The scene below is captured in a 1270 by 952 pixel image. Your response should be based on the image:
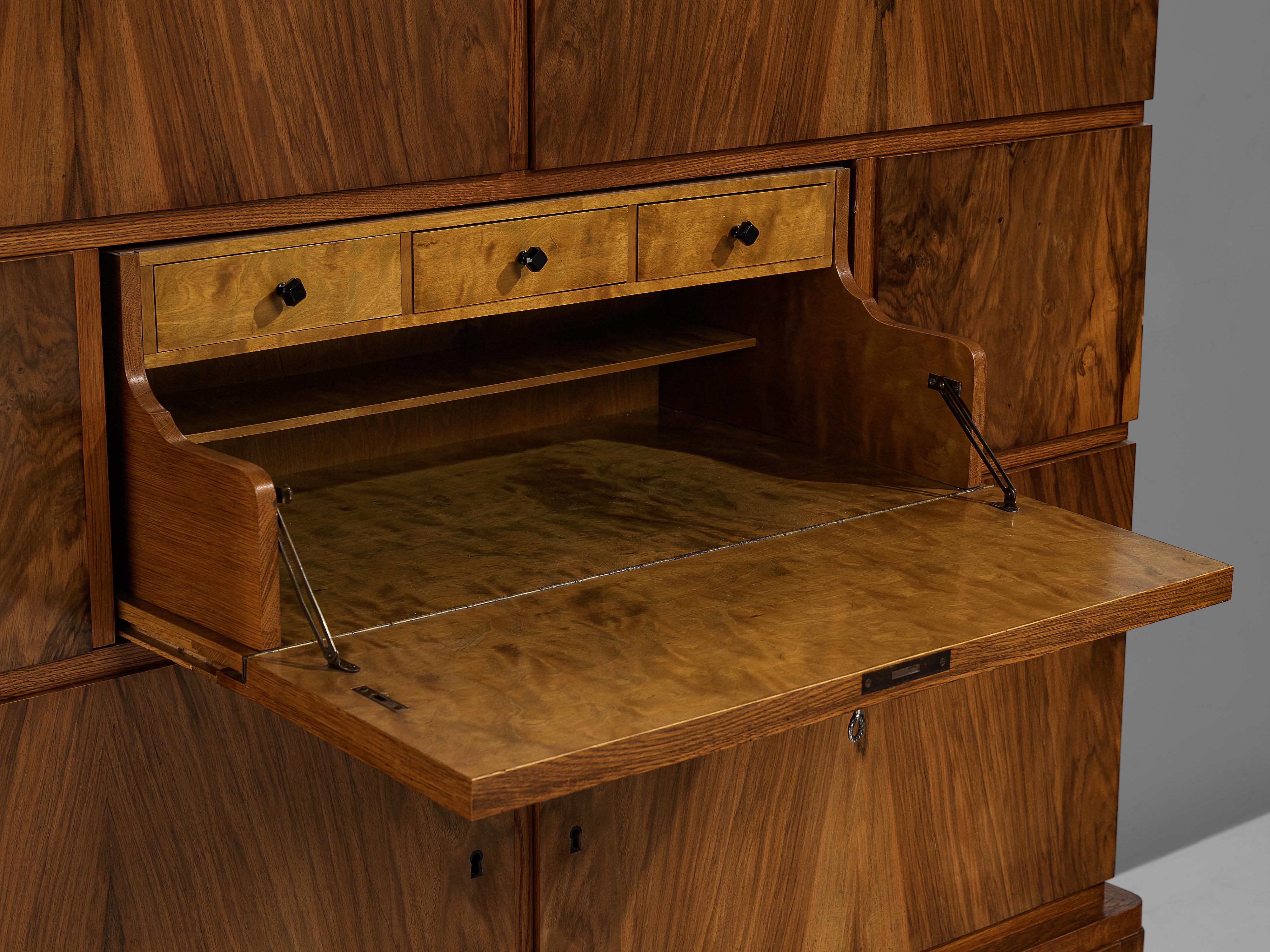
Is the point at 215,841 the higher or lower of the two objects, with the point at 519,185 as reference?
lower

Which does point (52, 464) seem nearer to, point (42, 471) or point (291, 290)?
point (42, 471)

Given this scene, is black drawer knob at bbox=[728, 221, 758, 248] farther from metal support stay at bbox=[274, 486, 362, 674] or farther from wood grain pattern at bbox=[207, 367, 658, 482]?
metal support stay at bbox=[274, 486, 362, 674]

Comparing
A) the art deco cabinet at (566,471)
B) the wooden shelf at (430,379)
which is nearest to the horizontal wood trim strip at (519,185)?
the art deco cabinet at (566,471)

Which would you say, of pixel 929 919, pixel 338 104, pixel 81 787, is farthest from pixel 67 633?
pixel 929 919

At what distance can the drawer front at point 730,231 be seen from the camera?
2369mm

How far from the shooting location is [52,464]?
6.48 ft

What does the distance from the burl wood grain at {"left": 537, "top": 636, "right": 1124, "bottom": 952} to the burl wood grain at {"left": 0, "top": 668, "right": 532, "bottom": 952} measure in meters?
0.12

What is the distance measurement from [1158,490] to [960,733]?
4.48 ft

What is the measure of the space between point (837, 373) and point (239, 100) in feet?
3.21

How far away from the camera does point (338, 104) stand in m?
2.05

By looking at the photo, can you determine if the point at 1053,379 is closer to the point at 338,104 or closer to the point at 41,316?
the point at 338,104

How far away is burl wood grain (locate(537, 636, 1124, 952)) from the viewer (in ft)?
8.20

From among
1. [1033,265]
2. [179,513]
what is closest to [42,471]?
[179,513]

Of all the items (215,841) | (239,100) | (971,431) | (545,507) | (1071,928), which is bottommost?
(1071,928)
